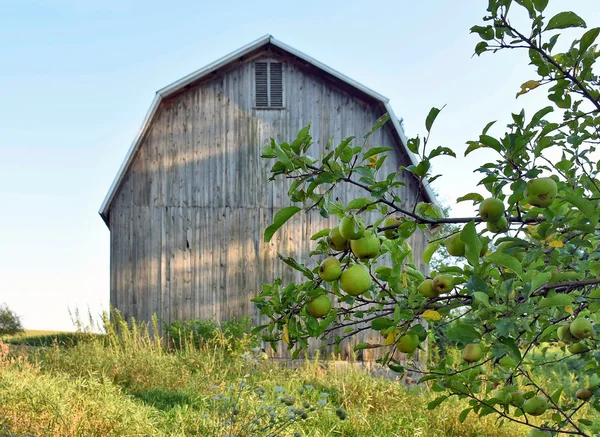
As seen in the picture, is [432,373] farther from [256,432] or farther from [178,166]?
[178,166]

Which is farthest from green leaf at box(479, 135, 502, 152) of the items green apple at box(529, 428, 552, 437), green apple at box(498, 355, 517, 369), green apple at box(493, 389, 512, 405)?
green apple at box(529, 428, 552, 437)

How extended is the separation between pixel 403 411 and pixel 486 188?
3.95 m

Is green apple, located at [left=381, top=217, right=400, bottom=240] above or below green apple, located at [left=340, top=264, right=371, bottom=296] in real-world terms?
above

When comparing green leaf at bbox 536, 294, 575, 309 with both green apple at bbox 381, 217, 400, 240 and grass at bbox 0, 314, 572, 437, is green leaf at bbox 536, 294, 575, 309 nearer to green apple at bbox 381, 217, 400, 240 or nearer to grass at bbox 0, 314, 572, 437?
green apple at bbox 381, 217, 400, 240

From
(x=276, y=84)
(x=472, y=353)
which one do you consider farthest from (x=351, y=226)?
(x=276, y=84)

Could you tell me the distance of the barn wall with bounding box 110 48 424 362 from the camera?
9312mm

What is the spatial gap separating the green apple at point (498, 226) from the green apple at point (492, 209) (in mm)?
77

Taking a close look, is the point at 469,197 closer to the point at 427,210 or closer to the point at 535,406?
the point at 427,210

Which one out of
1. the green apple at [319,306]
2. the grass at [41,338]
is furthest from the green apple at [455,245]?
the grass at [41,338]

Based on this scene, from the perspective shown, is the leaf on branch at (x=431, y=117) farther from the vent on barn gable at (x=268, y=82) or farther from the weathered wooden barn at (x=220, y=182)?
the vent on barn gable at (x=268, y=82)

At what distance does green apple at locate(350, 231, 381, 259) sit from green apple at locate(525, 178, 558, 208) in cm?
56

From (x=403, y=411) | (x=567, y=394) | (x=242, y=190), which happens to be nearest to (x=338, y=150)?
(x=403, y=411)

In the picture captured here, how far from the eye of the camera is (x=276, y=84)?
9.77 meters

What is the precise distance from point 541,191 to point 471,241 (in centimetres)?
36
